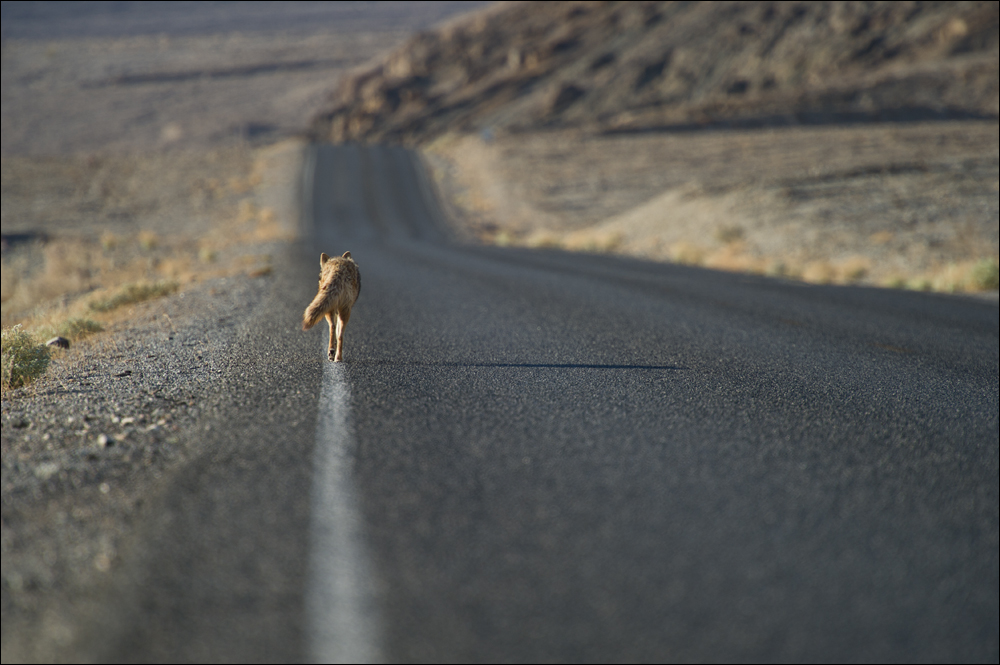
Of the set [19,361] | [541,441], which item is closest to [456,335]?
[541,441]

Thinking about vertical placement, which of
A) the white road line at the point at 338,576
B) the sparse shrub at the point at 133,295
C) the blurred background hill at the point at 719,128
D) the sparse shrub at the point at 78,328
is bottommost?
the white road line at the point at 338,576

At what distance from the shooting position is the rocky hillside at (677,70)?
4206cm

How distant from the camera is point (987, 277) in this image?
1080cm

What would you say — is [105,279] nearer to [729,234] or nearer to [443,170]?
[729,234]

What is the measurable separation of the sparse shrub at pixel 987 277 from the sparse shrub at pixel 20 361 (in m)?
13.4

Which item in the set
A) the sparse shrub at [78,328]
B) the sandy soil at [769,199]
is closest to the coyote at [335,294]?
the sparse shrub at [78,328]

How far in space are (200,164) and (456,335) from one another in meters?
43.8

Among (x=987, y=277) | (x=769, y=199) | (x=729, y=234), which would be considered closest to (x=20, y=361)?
(x=987, y=277)

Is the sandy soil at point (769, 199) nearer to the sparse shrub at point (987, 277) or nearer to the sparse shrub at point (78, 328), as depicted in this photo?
the sparse shrub at point (987, 277)

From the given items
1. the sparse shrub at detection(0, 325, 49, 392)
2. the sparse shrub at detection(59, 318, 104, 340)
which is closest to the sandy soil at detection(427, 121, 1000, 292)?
the sparse shrub at detection(59, 318, 104, 340)

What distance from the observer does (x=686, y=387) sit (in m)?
4.32

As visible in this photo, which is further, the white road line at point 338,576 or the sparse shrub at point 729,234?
the sparse shrub at point 729,234

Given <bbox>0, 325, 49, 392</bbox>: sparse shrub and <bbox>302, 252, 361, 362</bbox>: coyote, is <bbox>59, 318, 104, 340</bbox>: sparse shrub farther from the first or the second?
<bbox>302, 252, 361, 362</bbox>: coyote

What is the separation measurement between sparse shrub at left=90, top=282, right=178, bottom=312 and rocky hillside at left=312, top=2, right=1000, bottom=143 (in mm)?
42264
